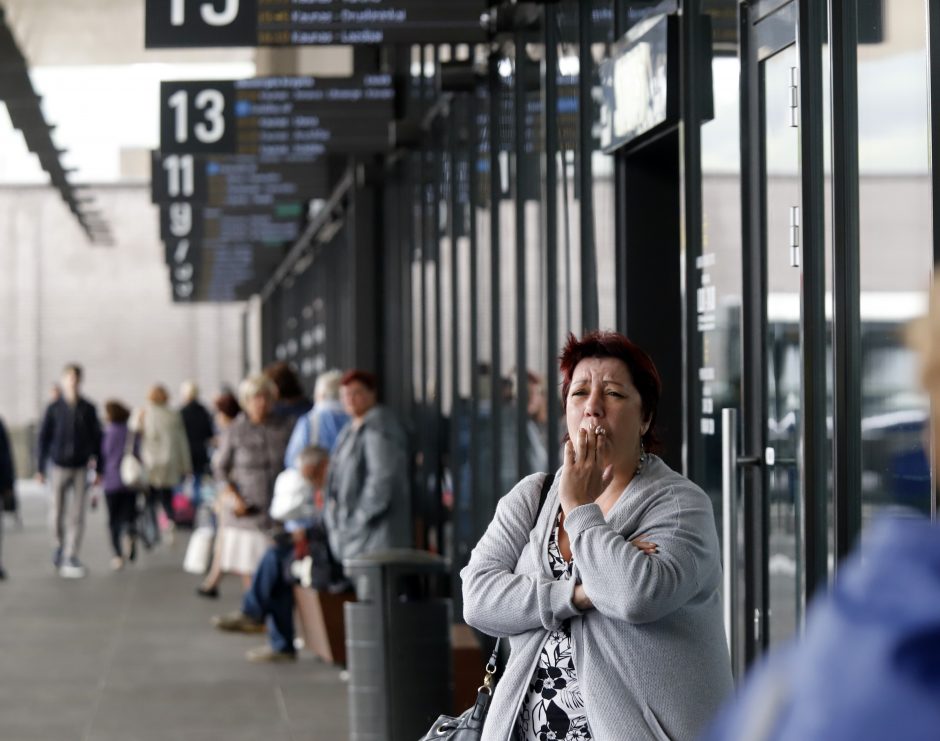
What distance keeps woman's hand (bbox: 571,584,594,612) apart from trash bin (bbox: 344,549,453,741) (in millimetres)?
3244

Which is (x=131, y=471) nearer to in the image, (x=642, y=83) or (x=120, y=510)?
(x=120, y=510)

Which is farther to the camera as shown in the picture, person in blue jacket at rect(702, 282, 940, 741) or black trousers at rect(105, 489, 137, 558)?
black trousers at rect(105, 489, 137, 558)

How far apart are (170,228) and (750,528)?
45.1 ft

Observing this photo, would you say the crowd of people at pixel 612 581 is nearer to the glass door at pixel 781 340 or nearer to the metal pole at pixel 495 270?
the metal pole at pixel 495 270

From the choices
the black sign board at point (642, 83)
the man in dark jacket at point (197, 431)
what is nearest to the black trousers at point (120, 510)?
the man in dark jacket at point (197, 431)

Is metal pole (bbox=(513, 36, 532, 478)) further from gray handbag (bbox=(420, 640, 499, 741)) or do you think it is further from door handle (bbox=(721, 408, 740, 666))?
gray handbag (bbox=(420, 640, 499, 741))

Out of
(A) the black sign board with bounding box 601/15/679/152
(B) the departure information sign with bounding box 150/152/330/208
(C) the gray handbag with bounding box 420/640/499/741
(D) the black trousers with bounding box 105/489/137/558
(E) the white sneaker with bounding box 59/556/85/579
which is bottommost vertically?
(E) the white sneaker with bounding box 59/556/85/579

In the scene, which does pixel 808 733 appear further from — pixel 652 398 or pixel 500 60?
pixel 500 60

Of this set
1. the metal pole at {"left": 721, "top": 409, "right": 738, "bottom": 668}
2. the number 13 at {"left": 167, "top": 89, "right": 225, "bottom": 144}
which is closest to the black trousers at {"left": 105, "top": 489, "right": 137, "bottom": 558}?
the number 13 at {"left": 167, "top": 89, "right": 225, "bottom": 144}

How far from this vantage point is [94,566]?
1645cm

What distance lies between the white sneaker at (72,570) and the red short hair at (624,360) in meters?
12.4

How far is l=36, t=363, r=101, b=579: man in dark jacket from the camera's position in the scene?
1548 cm

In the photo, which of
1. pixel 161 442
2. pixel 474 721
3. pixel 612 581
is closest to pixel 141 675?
pixel 474 721

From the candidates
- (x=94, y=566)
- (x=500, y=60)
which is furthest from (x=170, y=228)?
(x=500, y=60)
